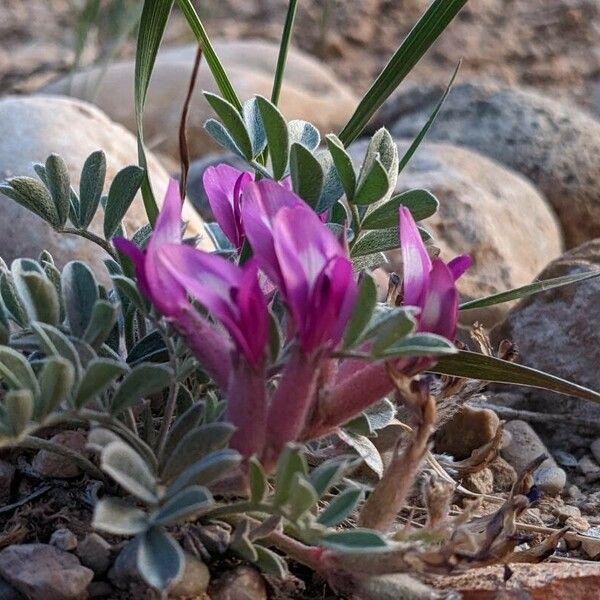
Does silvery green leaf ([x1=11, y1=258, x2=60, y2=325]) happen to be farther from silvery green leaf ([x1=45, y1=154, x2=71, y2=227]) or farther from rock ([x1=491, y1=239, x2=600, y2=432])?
rock ([x1=491, y1=239, x2=600, y2=432])

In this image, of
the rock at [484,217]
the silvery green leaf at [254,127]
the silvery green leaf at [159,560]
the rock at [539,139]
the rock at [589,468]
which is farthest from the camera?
the rock at [539,139]

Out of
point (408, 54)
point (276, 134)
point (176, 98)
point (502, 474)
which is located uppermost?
point (408, 54)

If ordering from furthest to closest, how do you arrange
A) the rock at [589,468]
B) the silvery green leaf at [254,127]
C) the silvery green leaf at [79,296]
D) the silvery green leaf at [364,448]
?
the rock at [589,468] → the silvery green leaf at [254,127] → the silvery green leaf at [364,448] → the silvery green leaf at [79,296]

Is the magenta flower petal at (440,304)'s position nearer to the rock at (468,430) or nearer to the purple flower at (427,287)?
the purple flower at (427,287)

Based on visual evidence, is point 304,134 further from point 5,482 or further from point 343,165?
point 5,482

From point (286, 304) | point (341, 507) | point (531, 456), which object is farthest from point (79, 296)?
point (531, 456)

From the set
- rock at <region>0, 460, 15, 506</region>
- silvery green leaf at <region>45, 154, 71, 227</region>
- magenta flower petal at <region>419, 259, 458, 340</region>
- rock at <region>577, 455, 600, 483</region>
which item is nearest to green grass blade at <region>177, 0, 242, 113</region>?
silvery green leaf at <region>45, 154, 71, 227</region>

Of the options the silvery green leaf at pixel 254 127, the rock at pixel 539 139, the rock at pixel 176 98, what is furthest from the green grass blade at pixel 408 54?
the rock at pixel 176 98
